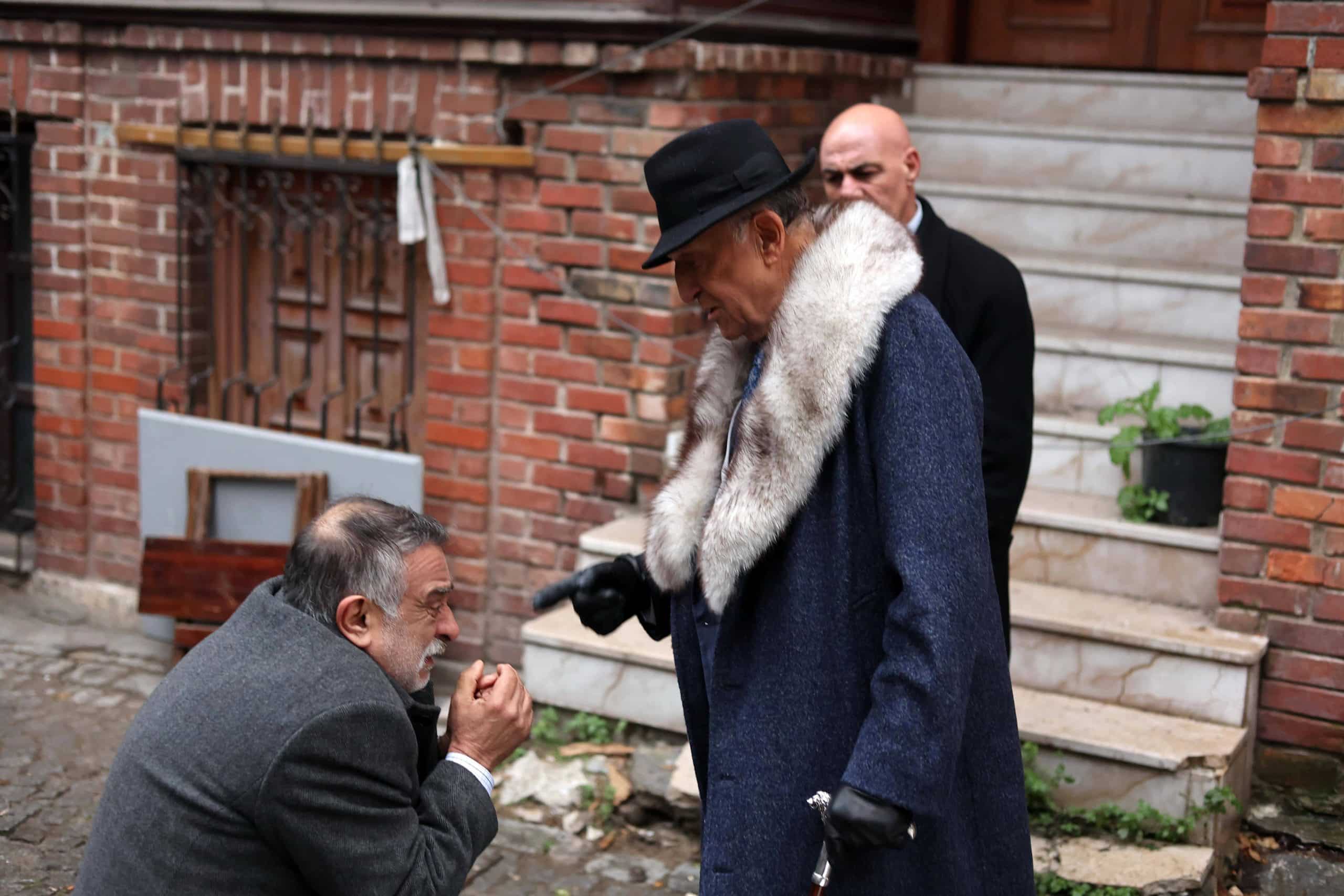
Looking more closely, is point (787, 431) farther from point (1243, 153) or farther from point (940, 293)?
point (1243, 153)

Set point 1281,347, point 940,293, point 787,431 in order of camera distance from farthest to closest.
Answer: point 1281,347 → point 940,293 → point 787,431

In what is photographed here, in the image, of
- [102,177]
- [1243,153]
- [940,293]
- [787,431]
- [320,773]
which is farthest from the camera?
[102,177]

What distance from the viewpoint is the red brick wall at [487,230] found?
5.00m

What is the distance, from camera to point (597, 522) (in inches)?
204

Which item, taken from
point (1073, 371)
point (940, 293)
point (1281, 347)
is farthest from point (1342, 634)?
point (940, 293)

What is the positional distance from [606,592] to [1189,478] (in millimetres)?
2275

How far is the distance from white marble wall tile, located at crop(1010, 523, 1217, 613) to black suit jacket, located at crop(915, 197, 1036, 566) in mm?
1004

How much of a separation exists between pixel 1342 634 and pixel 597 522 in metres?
2.34

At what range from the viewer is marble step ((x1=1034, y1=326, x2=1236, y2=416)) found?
477cm

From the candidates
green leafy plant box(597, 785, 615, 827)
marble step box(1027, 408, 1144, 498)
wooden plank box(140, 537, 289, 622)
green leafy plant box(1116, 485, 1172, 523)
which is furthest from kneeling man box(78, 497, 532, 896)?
wooden plank box(140, 537, 289, 622)

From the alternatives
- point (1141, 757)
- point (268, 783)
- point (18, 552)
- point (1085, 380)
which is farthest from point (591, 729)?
point (18, 552)

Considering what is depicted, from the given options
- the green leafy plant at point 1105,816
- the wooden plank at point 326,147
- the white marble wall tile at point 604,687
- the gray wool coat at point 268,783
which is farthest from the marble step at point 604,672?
the gray wool coat at point 268,783

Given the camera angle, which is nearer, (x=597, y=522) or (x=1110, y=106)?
(x=597, y=522)

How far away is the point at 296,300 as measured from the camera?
5.72m
